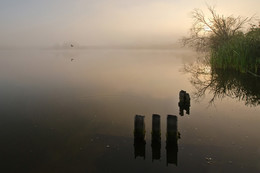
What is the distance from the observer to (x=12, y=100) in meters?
A: 17.2

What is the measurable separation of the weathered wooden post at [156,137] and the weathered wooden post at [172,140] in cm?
39

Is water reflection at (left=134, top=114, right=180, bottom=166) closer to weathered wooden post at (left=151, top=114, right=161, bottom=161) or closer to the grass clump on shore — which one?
weathered wooden post at (left=151, top=114, right=161, bottom=161)

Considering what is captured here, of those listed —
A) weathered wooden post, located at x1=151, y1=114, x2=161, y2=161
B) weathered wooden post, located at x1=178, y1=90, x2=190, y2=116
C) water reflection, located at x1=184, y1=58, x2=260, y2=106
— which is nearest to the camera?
weathered wooden post, located at x1=151, y1=114, x2=161, y2=161

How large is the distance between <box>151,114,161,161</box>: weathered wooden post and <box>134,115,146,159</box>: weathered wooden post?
45 cm

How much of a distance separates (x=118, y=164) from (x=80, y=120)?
5.41 meters

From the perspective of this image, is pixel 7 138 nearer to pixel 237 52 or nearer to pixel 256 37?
pixel 237 52

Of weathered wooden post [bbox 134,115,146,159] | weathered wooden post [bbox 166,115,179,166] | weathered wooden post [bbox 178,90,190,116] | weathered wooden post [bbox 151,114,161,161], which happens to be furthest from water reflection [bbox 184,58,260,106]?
weathered wooden post [bbox 134,115,146,159]

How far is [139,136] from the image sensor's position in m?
8.85

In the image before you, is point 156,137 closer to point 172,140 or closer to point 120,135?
point 172,140

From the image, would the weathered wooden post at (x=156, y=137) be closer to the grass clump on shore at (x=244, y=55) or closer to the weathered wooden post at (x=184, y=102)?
the weathered wooden post at (x=184, y=102)

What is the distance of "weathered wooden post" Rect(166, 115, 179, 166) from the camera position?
7898 millimetres

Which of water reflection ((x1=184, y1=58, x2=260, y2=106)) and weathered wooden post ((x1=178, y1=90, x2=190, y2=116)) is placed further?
water reflection ((x1=184, y1=58, x2=260, y2=106))

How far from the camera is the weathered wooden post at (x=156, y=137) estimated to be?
8.22m

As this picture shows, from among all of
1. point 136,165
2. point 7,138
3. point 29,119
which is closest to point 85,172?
point 136,165
